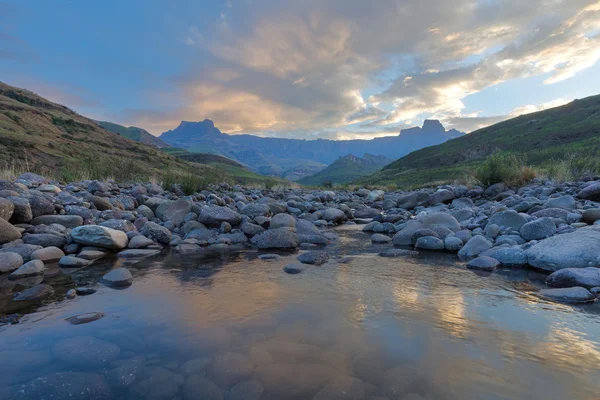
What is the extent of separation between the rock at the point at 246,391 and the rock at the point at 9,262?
5392 millimetres

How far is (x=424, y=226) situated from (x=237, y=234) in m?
5.28

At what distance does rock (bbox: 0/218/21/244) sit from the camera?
21.2ft

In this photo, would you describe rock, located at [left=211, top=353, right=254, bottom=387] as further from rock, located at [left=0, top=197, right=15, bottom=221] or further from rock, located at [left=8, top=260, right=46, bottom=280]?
rock, located at [left=0, top=197, right=15, bottom=221]

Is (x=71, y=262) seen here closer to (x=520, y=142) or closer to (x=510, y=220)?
(x=510, y=220)

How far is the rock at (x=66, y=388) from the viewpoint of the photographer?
8.55ft

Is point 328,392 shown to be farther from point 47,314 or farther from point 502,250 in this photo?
point 502,250

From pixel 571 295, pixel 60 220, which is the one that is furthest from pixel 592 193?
pixel 60 220

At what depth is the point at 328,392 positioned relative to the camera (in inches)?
106

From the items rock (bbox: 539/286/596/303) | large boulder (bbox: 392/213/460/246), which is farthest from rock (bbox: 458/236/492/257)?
rock (bbox: 539/286/596/303)

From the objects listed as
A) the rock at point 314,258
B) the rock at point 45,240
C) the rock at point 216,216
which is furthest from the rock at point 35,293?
the rock at point 216,216

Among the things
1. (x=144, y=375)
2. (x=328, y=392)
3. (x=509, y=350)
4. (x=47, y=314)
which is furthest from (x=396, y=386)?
(x=47, y=314)

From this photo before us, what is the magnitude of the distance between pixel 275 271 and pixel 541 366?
13.8ft

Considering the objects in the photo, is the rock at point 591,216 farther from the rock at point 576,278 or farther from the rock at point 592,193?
the rock at point 576,278

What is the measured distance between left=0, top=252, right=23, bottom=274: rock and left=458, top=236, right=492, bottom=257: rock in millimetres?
8865
